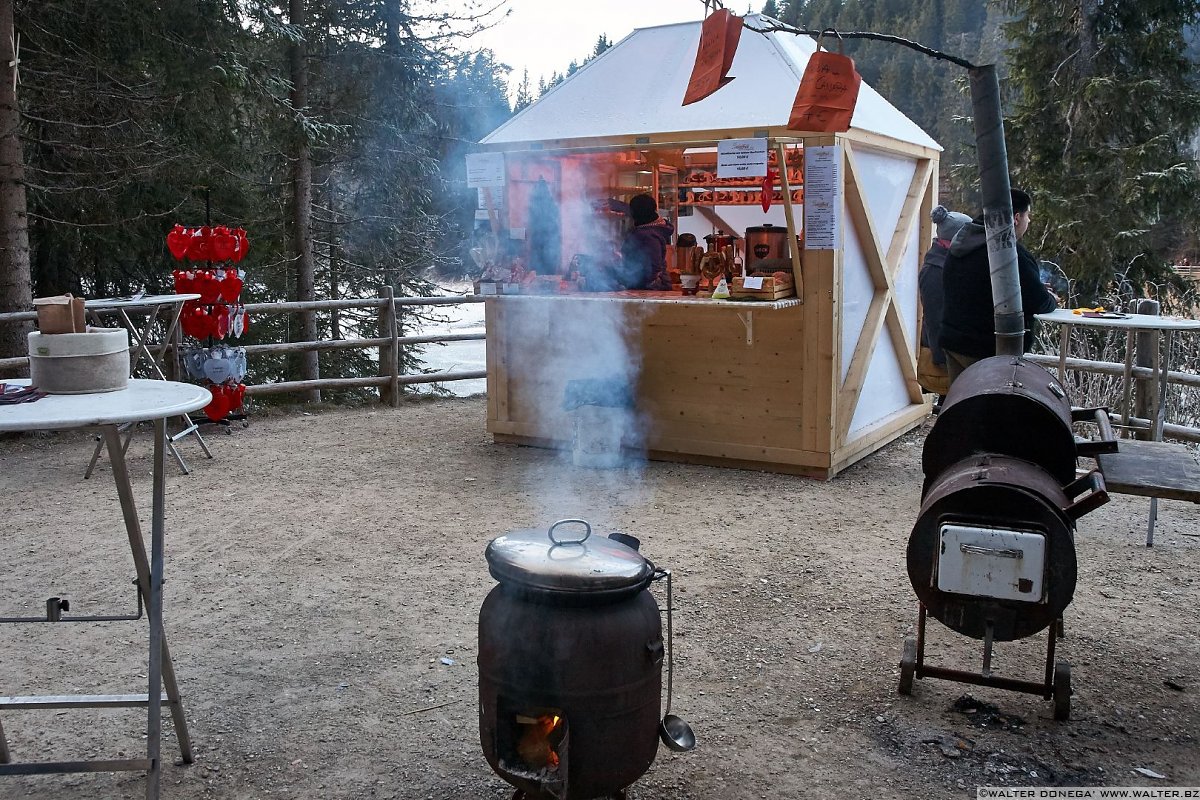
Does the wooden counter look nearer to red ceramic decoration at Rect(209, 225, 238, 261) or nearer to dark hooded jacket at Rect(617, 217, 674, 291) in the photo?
dark hooded jacket at Rect(617, 217, 674, 291)

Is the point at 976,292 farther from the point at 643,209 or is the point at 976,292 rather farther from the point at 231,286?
the point at 231,286

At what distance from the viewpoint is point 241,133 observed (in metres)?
10.8

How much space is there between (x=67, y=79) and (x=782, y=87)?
6.43m

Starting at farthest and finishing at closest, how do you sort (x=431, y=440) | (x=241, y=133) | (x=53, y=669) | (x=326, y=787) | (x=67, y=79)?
1. (x=241, y=133)
2. (x=67, y=79)
3. (x=431, y=440)
4. (x=53, y=669)
5. (x=326, y=787)

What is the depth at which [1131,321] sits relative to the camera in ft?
18.8

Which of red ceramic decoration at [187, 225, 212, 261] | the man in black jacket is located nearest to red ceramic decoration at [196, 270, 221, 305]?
red ceramic decoration at [187, 225, 212, 261]

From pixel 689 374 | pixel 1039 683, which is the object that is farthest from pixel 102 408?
pixel 689 374

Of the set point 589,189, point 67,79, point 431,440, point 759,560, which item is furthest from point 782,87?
point 67,79

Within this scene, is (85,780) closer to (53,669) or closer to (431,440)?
(53,669)

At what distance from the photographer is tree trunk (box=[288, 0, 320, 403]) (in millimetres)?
11688

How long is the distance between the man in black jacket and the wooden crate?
1219mm

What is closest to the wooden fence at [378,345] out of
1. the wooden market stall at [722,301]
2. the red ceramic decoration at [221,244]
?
the red ceramic decoration at [221,244]

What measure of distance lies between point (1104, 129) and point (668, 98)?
1127cm

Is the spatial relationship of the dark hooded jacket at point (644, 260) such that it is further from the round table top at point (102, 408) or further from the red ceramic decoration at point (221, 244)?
the round table top at point (102, 408)
